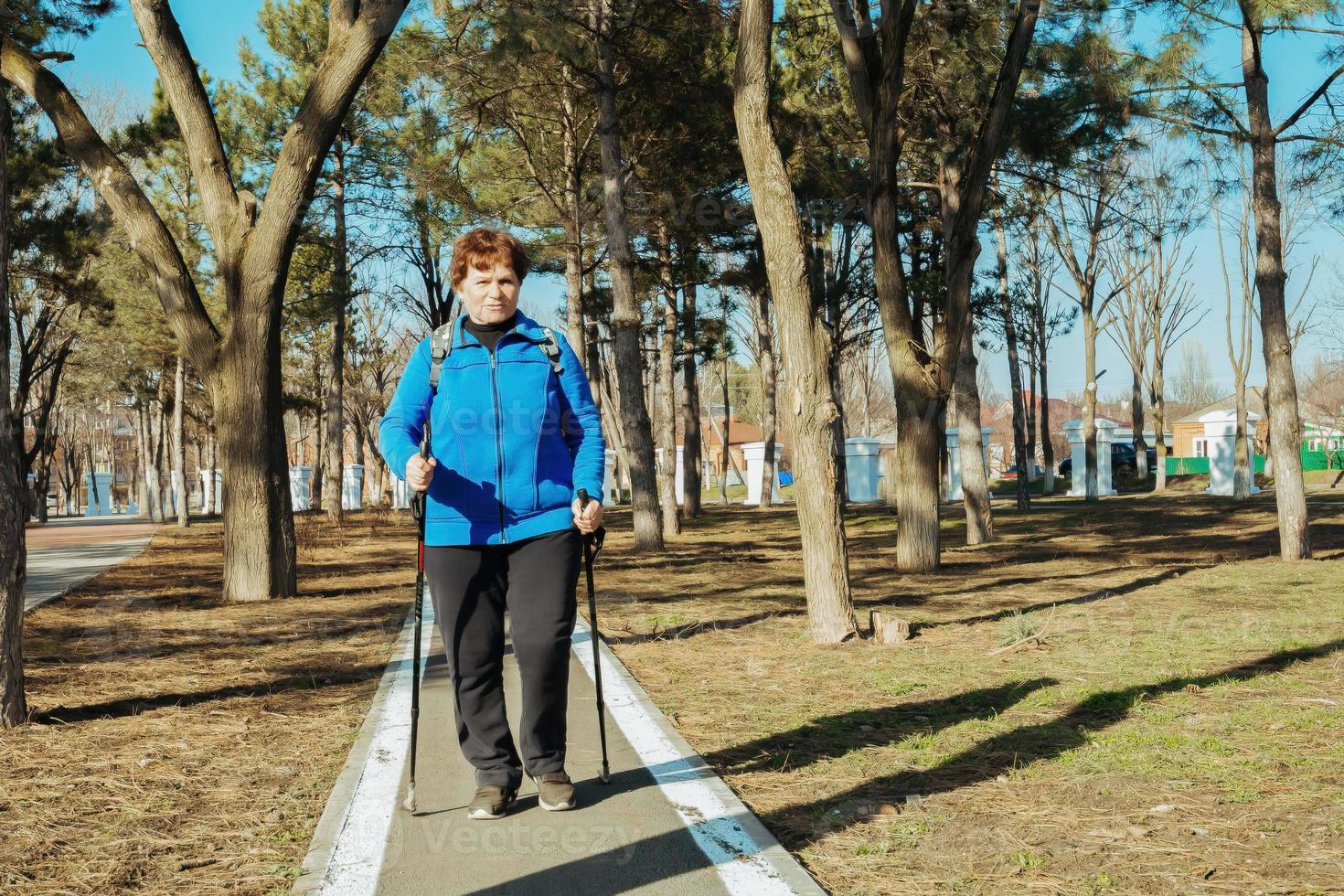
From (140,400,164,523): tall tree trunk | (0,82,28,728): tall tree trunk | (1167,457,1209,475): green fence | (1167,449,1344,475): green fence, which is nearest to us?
(0,82,28,728): tall tree trunk

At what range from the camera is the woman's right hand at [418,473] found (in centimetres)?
356

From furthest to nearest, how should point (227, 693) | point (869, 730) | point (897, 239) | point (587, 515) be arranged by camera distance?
point (897, 239)
point (227, 693)
point (869, 730)
point (587, 515)

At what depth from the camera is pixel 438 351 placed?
12.4ft

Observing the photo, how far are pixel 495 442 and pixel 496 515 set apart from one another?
246 mm

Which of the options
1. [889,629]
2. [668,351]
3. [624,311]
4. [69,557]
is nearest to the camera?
[889,629]

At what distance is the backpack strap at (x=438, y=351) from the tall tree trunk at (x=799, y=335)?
150 inches

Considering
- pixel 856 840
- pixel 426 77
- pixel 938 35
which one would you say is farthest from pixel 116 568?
pixel 856 840

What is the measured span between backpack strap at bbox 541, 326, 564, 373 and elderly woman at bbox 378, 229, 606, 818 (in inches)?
0.6

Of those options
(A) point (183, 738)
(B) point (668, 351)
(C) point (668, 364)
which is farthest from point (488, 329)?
(C) point (668, 364)

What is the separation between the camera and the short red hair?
3.82 m

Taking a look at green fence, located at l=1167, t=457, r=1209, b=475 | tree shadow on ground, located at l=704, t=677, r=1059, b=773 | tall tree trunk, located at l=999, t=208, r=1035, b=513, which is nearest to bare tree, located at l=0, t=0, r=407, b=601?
tree shadow on ground, located at l=704, t=677, r=1059, b=773

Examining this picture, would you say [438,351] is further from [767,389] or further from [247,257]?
[767,389]

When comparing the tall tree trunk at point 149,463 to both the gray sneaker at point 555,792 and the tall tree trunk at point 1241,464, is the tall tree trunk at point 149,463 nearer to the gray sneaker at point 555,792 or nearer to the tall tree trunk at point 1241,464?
the tall tree trunk at point 1241,464

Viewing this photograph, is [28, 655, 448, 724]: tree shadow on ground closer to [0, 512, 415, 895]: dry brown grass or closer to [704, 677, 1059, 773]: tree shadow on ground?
[0, 512, 415, 895]: dry brown grass
